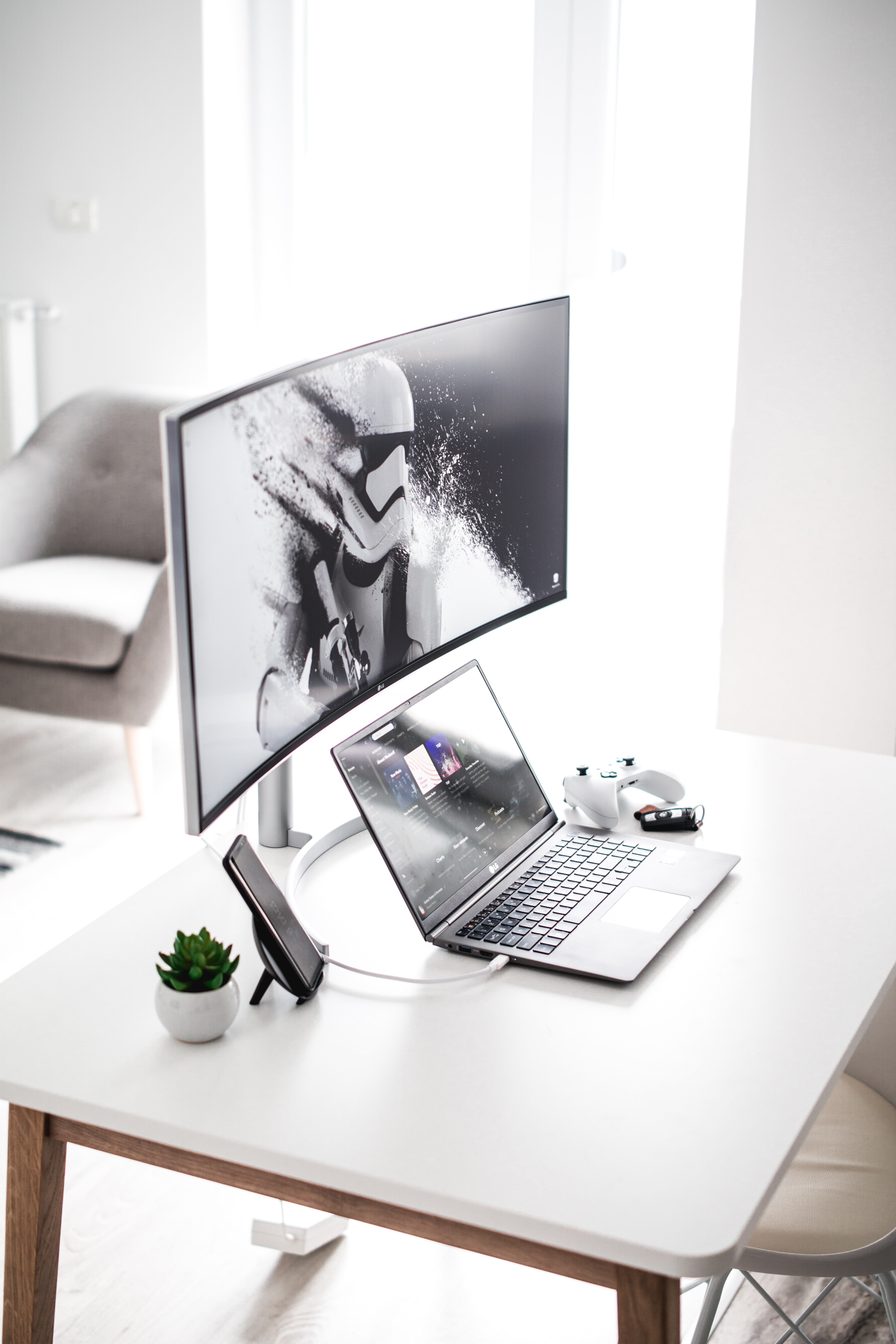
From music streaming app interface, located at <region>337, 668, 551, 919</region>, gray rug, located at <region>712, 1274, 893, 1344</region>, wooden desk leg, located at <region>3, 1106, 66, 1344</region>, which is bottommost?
gray rug, located at <region>712, 1274, 893, 1344</region>

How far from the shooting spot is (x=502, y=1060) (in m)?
0.95

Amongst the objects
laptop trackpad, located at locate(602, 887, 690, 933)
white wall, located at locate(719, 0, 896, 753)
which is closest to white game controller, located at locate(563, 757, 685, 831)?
laptop trackpad, located at locate(602, 887, 690, 933)

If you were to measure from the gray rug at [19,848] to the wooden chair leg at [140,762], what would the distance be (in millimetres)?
232

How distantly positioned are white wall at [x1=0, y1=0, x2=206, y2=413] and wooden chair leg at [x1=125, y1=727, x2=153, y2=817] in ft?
3.30

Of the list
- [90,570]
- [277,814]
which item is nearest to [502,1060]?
[277,814]

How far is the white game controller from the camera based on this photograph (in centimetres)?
136

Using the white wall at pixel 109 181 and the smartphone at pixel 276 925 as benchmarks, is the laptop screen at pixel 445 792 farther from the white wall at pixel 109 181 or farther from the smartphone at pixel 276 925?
the white wall at pixel 109 181

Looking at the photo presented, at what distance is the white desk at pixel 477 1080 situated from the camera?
2.64ft

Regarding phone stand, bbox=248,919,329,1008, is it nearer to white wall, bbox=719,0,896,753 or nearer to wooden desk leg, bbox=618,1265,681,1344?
wooden desk leg, bbox=618,1265,681,1344

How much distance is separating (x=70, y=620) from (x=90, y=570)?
1.06 feet

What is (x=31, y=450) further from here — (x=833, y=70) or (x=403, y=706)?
(x=403, y=706)

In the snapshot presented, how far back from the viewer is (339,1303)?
63.0 inches

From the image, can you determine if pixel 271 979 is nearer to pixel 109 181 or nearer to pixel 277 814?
pixel 277 814

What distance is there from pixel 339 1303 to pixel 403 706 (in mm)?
855
